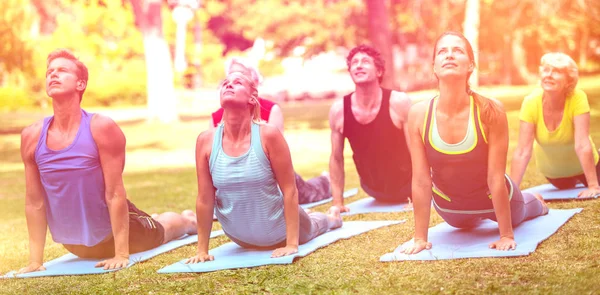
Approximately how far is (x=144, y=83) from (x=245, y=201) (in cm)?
3368

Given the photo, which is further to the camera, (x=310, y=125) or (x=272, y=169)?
(x=310, y=125)

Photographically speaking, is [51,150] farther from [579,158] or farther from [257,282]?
[579,158]

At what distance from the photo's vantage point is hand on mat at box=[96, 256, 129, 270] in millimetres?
6414

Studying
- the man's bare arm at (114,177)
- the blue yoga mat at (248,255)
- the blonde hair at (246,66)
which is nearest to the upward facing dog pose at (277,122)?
the blonde hair at (246,66)

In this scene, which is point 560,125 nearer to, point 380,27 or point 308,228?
point 308,228

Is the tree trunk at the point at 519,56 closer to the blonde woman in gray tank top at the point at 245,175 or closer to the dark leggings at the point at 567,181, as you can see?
the dark leggings at the point at 567,181

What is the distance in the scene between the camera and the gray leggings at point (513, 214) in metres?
6.27

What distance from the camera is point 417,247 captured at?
5.98 metres

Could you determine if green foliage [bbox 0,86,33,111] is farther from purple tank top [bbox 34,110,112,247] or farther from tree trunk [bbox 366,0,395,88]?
purple tank top [bbox 34,110,112,247]

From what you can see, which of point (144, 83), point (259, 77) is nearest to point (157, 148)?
point (259, 77)

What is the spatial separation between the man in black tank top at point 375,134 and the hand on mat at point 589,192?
1575mm

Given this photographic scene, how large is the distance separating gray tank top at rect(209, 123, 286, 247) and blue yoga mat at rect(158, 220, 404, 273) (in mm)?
174

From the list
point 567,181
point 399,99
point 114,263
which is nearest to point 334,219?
point 399,99

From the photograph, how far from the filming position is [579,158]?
7.99m
